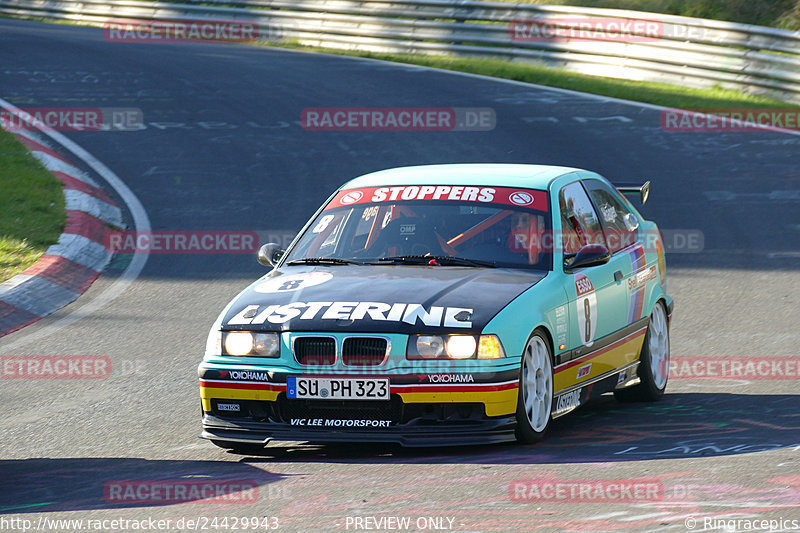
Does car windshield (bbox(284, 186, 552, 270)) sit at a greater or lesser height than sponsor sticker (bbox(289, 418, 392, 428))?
greater

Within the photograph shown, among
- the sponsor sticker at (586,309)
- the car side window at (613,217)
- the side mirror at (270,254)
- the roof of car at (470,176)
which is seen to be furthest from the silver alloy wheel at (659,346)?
the side mirror at (270,254)

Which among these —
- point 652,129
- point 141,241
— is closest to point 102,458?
point 141,241

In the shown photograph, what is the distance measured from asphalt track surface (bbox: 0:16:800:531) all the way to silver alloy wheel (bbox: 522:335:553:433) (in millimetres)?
190

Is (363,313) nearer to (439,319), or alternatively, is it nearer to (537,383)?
(439,319)

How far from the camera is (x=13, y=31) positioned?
28.6 metres

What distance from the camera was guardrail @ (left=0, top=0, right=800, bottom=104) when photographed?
2036 centimetres

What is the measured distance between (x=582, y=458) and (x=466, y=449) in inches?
25.8

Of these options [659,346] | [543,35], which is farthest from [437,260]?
[543,35]

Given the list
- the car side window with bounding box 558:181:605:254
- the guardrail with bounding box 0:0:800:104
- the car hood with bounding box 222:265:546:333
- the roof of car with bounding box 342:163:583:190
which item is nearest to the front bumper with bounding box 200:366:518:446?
the car hood with bounding box 222:265:546:333

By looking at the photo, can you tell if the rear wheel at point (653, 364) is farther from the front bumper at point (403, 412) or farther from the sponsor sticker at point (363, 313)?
the sponsor sticker at point (363, 313)

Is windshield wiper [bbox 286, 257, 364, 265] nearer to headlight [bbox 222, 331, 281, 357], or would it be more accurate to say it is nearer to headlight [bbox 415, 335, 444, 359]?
headlight [bbox 222, 331, 281, 357]

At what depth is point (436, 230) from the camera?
7730 mm

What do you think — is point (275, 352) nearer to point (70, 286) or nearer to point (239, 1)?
point (70, 286)

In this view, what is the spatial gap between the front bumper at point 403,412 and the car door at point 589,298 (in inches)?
28.7
